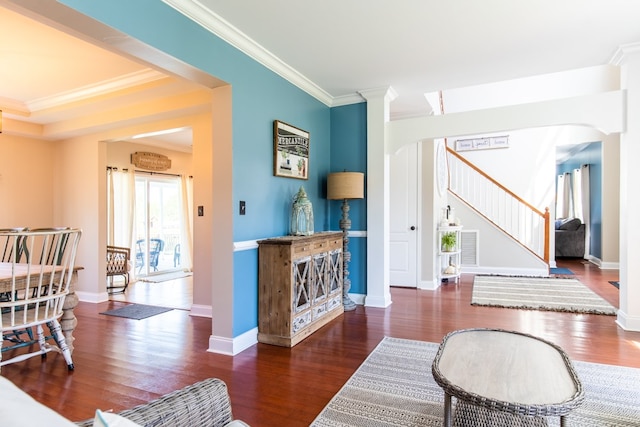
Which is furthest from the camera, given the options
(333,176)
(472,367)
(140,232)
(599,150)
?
(599,150)

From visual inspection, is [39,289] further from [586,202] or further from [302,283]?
[586,202]

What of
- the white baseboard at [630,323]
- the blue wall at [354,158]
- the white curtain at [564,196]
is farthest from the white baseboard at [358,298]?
the white curtain at [564,196]

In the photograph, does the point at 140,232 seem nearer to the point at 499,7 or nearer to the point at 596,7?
the point at 499,7

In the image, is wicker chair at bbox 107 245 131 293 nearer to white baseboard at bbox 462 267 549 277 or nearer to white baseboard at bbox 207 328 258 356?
white baseboard at bbox 207 328 258 356

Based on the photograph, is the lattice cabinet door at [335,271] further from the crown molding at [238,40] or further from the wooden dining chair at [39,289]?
the wooden dining chair at [39,289]

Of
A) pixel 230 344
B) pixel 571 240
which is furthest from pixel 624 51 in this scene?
pixel 571 240

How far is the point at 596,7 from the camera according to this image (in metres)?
2.68

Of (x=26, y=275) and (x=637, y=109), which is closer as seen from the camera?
(x=26, y=275)

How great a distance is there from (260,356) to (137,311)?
92.4 inches

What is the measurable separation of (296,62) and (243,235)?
1859 millimetres

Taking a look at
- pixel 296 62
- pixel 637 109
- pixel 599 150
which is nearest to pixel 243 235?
pixel 296 62

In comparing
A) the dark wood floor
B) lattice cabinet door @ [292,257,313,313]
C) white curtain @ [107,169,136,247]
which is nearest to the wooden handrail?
the dark wood floor

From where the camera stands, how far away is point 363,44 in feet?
10.7

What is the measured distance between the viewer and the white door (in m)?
5.61
